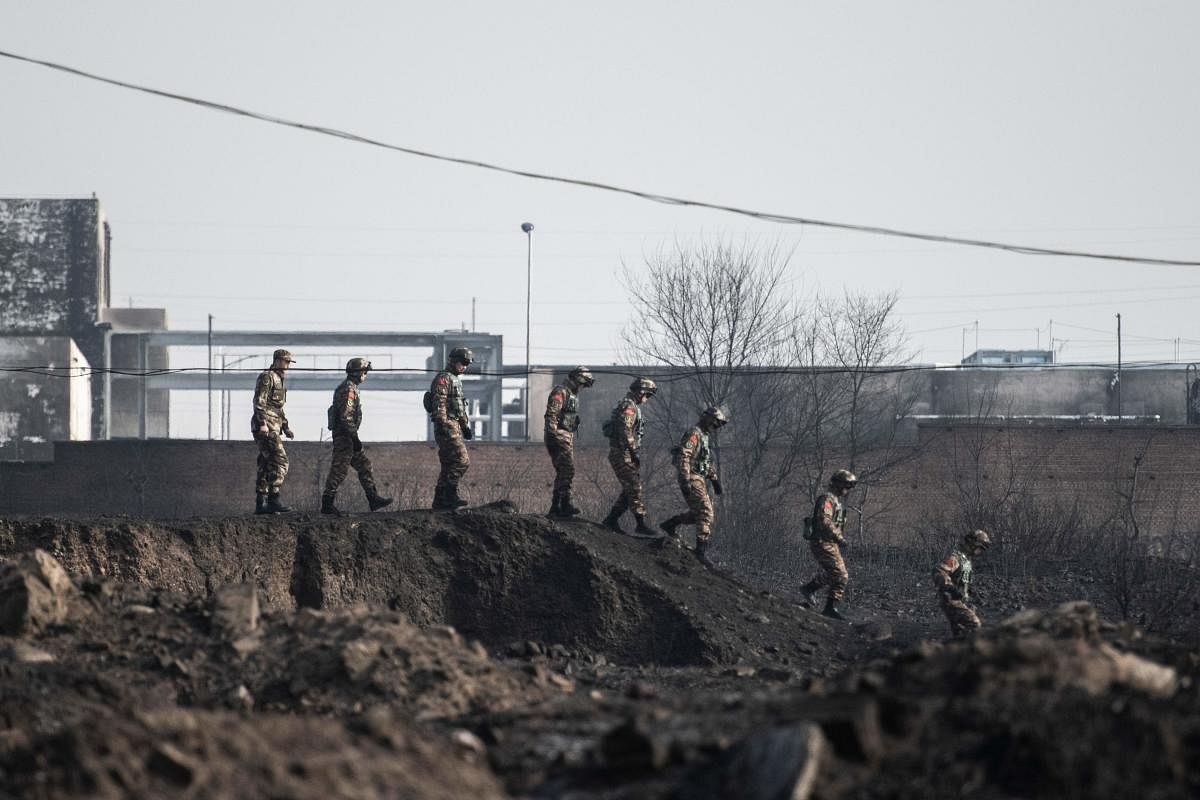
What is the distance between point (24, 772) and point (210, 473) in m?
32.3

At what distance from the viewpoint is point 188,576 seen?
610 inches

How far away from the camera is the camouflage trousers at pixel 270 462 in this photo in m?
16.9

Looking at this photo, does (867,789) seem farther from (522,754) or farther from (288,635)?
(288,635)

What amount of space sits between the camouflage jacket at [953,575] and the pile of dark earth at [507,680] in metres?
0.85

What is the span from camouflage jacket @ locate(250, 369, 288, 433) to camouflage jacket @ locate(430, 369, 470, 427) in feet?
5.67

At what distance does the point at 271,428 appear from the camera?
1688 cm

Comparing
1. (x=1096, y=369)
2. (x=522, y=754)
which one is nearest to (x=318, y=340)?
(x=1096, y=369)

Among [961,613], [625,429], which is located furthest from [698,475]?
[961,613]

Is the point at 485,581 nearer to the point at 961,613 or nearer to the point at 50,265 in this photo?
the point at 961,613

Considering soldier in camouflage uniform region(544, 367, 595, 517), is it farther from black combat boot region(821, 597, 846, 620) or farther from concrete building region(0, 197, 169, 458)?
concrete building region(0, 197, 169, 458)

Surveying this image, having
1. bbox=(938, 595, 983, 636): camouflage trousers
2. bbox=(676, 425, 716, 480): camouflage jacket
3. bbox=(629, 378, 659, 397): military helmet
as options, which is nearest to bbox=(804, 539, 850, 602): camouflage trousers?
bbox=(676, 425, 716, 480): camouflage jacket

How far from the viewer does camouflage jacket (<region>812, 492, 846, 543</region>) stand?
17.9 meters

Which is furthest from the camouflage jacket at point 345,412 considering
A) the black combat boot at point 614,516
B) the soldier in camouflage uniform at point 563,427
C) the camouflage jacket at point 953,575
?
the camouflage jacket at point 953,575

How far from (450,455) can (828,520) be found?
15.1ft
